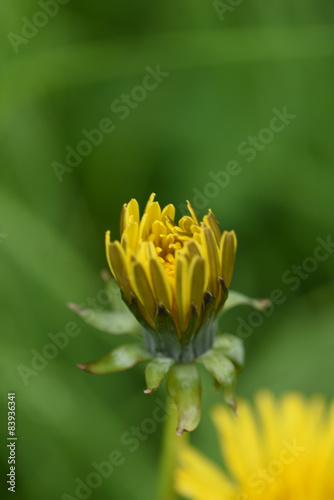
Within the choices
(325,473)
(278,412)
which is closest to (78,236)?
(278,412)

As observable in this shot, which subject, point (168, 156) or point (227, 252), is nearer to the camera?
point (227, 252)

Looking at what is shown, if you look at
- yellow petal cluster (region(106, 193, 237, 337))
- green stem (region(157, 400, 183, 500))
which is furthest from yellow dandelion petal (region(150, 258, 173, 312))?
green stem (region(157, 400, 183, 500))

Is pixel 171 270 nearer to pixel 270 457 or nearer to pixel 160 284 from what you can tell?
pixel 160 284

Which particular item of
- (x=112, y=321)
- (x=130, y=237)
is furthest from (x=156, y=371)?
(x=130, y=237)

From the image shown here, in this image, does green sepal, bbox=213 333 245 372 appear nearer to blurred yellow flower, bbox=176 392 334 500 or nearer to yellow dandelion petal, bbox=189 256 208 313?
yellow dandelion petal, bbox=189 256 208 313

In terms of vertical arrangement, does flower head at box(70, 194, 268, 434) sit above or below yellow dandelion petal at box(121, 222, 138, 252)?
below

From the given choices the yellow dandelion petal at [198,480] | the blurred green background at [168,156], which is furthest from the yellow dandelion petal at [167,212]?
the blurred green background at [168,156]

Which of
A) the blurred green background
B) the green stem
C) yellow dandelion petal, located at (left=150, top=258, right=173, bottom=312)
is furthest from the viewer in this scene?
the blurred green background

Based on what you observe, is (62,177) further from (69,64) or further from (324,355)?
(324,355)
